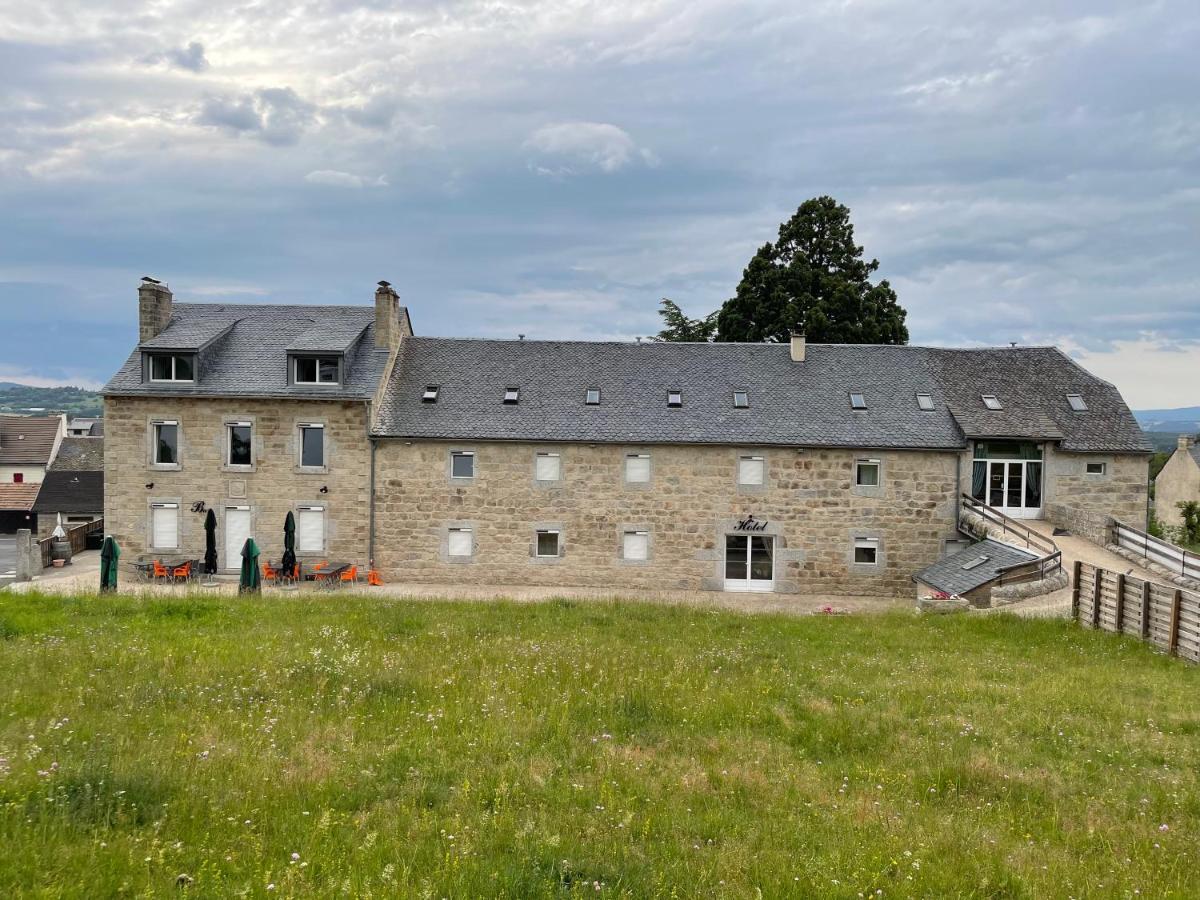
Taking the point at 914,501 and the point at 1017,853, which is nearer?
the point at 1017,853

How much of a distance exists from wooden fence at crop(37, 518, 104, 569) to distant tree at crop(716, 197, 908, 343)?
3015 centimetres

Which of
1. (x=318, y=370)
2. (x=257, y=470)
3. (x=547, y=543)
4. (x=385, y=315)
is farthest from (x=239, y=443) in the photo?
(x=547, y=543)

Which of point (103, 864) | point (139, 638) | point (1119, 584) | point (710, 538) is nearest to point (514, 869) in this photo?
point (103, 864)

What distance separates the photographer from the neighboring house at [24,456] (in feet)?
160

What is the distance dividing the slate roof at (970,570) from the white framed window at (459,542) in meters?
13.9

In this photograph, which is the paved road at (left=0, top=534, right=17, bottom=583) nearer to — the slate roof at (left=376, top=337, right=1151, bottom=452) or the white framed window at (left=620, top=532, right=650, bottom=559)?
the slate roof at (left=376, top=337, right=1151, bottom=452)

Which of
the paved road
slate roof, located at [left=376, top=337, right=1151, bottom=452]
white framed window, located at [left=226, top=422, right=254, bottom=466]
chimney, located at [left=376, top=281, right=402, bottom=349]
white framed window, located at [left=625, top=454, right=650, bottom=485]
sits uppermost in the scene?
chimney, located at [left=376, top=281, right=402, bottom=349]

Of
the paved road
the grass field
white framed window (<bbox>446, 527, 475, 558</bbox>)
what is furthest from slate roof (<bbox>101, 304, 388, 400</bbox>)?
the grass field

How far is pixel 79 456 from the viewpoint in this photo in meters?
48.0

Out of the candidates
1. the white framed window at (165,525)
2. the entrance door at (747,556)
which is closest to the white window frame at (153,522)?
the white framed window at (165,525)

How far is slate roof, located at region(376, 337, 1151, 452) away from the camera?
2600cm

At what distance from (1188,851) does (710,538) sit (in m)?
19.8

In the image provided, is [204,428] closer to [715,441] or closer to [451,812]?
[715,441]

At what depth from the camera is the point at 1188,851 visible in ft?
19.9
